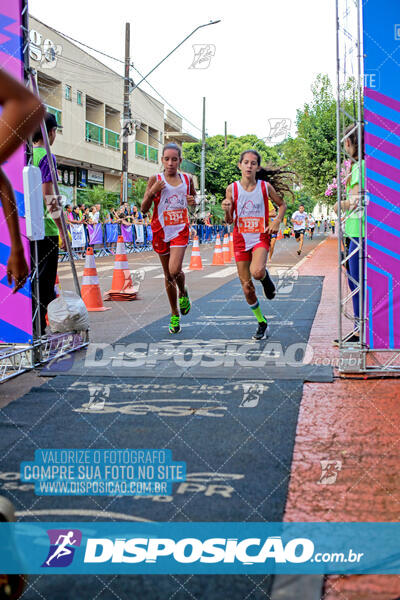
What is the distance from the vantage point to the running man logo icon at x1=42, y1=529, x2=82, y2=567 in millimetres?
2543

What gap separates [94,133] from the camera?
1414 inches

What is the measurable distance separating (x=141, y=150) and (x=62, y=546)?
44.0m

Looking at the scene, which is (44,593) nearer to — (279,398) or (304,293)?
(279,398)

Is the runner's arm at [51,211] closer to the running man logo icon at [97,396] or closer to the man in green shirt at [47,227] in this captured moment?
the man in green shirt at [47,227]

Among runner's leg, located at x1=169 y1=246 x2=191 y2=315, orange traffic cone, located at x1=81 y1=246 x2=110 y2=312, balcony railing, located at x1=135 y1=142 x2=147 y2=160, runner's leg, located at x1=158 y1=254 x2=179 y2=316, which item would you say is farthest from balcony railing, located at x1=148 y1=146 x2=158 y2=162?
runner's leg, located at x1=169 y1=246 x2=191 y2=315

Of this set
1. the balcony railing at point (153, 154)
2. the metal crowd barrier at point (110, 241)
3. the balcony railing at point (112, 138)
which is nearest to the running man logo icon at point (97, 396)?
the metal crowd barrier at point (110, 241)

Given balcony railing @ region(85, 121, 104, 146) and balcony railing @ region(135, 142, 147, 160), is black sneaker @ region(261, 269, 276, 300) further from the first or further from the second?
balcony railing @ region(135, 142, 147, 160)

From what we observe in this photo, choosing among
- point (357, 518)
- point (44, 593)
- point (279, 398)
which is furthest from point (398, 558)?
point (279, 398)

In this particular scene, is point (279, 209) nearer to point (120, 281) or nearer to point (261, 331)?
point (261, 331)

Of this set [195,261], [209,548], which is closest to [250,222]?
[209,548]

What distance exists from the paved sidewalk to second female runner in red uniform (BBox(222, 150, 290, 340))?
2.23 metres

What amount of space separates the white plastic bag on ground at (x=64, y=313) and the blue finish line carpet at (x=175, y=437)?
0.46 metres

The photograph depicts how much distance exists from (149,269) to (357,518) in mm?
15987

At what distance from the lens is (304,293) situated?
42.2ft
